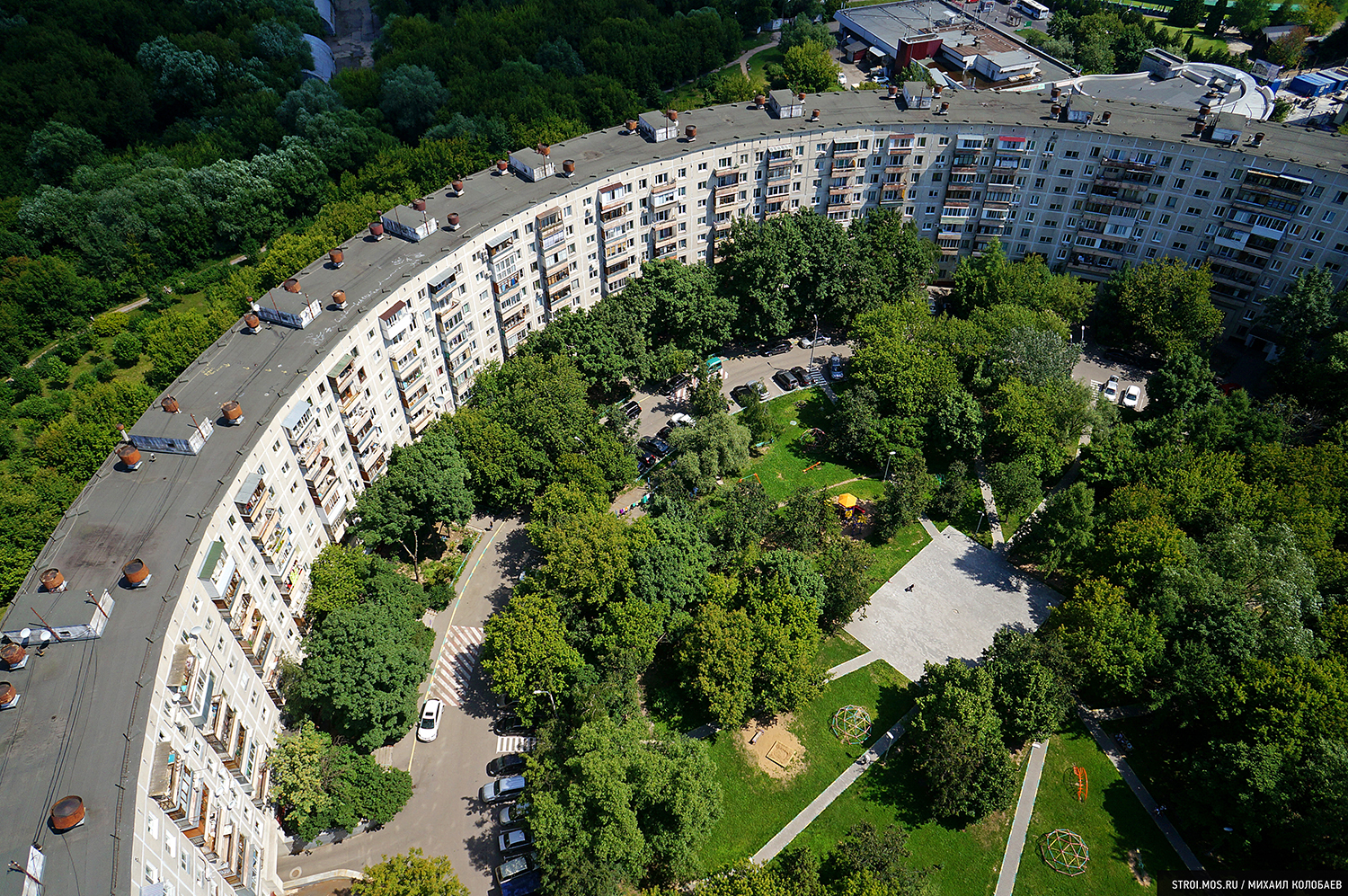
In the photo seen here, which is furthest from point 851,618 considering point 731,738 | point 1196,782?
point 1196,782

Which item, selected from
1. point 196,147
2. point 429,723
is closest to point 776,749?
point 429,723

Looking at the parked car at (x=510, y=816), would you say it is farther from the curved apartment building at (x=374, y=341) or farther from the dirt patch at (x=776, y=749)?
the dirt patch at (x=776, y=749)

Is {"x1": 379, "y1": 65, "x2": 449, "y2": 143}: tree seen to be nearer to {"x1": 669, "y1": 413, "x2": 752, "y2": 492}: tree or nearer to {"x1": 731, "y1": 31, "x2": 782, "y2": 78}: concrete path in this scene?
{"x1": 731, "y1": 31, "x2": 782, "y2": 78}: concrete path

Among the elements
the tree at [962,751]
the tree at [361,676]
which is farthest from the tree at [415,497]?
the tree at [962,751]

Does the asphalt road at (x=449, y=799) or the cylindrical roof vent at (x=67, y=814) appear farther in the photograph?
the asphalt road at (x=449, y=799)

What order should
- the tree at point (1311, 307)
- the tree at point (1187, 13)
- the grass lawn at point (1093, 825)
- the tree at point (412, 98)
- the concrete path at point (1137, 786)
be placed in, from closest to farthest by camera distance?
the grass lawn at point (1093, 825) → the concrete path at point (1137, 786) → the tree at point (1311, 307) → the tree at point (412, 98) → the tree at point (1187, 13)

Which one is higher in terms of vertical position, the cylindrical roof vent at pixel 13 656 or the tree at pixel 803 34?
the tree at pixel 803 34

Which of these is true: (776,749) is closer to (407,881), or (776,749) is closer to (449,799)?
(449,799)
